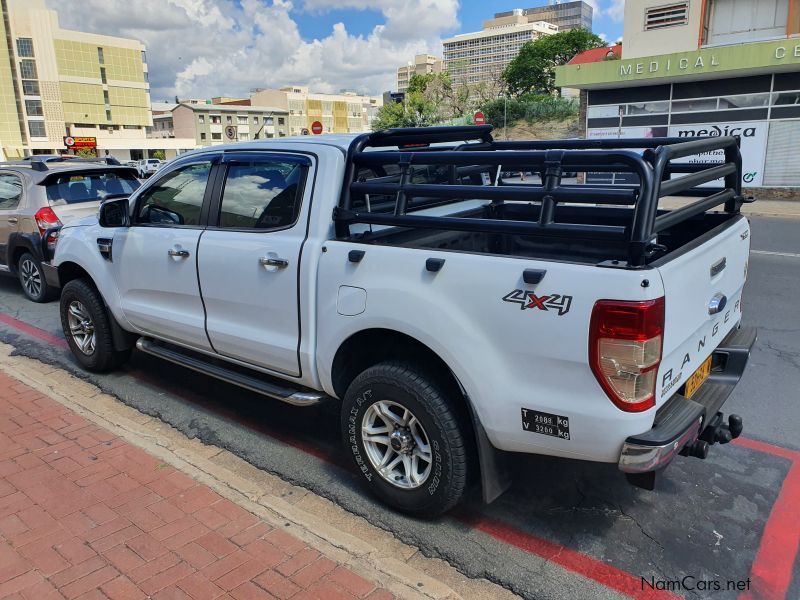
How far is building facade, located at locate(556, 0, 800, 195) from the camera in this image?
66.4ft

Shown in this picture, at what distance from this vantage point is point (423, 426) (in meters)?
2.99

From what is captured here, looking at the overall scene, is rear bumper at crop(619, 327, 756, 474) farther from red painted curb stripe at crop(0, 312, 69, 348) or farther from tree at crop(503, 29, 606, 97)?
tree at crop(503, 29, 606, 97)

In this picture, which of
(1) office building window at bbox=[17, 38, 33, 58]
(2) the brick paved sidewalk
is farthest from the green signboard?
(1) office building window at bbox=[17, 38, 33, 58]

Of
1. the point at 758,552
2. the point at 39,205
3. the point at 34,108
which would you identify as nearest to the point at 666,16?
the point at 39,205

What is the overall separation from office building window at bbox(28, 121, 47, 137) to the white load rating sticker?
3420 inches

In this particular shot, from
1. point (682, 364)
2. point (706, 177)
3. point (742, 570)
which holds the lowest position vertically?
point (742, 570)

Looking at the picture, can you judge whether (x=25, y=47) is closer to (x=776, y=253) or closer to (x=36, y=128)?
Result: (x=36, y=128)

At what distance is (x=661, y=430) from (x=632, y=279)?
69cm

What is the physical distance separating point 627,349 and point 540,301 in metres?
0.38


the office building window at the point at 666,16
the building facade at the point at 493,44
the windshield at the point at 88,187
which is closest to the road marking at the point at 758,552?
the windshield at the point at 88,187

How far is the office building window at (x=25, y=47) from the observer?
2906 inches

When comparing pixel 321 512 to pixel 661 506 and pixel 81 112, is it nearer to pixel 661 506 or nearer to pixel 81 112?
pixel 661 506

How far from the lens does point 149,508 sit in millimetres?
3303

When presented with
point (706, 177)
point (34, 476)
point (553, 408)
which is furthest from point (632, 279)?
point (34, 476)
